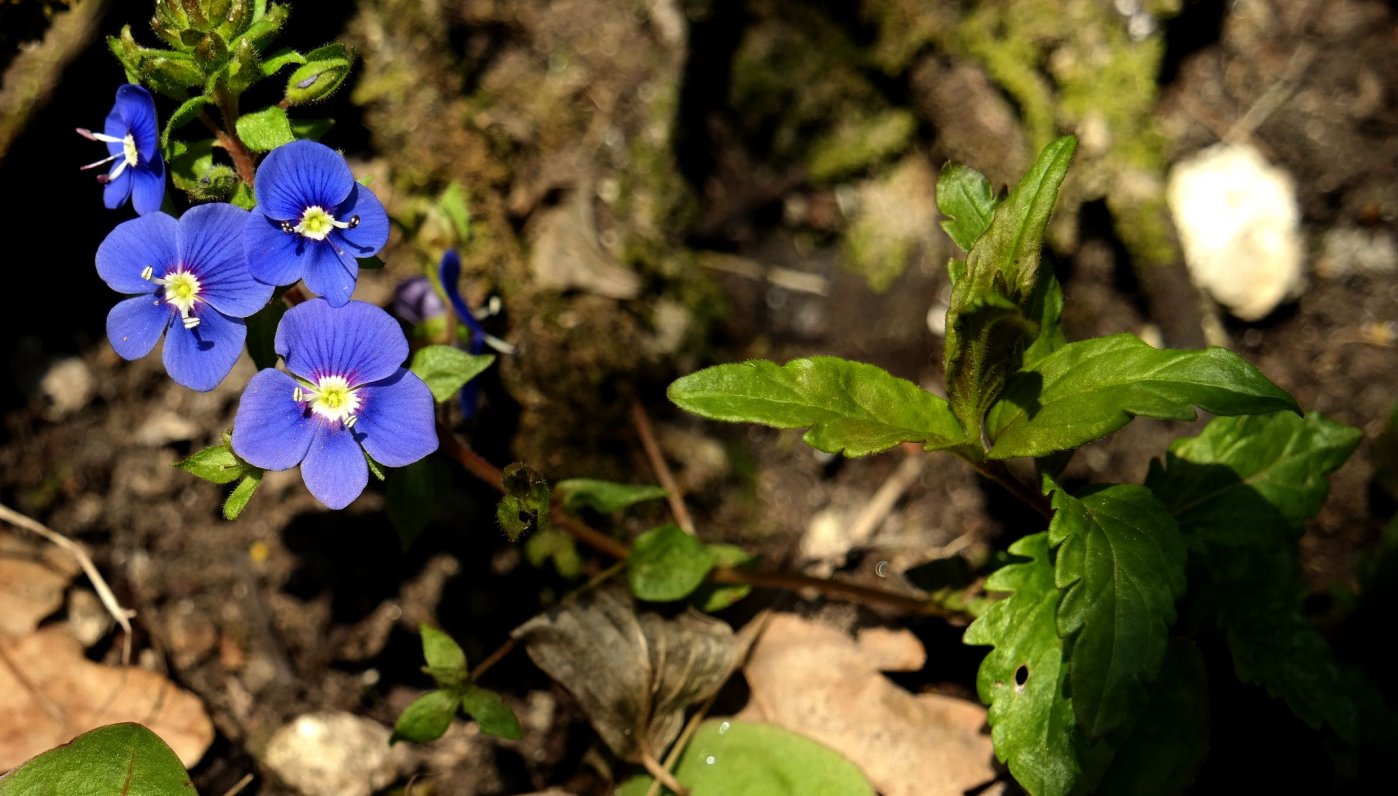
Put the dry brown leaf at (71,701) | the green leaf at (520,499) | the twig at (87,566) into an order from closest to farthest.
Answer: the green leaf at (520,499)
the dry brown leaf at (71,701)
the twig at (87,566)

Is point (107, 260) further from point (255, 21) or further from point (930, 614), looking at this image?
point (930, 614)

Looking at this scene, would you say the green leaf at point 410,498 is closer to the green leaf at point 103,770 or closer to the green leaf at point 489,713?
the green leaf at point 489,713

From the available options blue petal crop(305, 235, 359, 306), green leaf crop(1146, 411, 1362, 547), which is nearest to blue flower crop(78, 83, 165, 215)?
blue petal crop(305, 235, 359, 306)

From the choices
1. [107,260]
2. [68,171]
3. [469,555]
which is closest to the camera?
[107,260]

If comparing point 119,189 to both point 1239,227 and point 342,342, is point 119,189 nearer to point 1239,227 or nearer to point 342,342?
point 342,342

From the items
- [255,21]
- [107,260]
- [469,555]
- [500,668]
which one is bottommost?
[500,668]

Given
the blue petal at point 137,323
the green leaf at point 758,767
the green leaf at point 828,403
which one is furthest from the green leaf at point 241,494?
the green leaf at point 758,767

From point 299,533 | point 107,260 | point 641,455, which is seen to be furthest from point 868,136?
point 107,260
